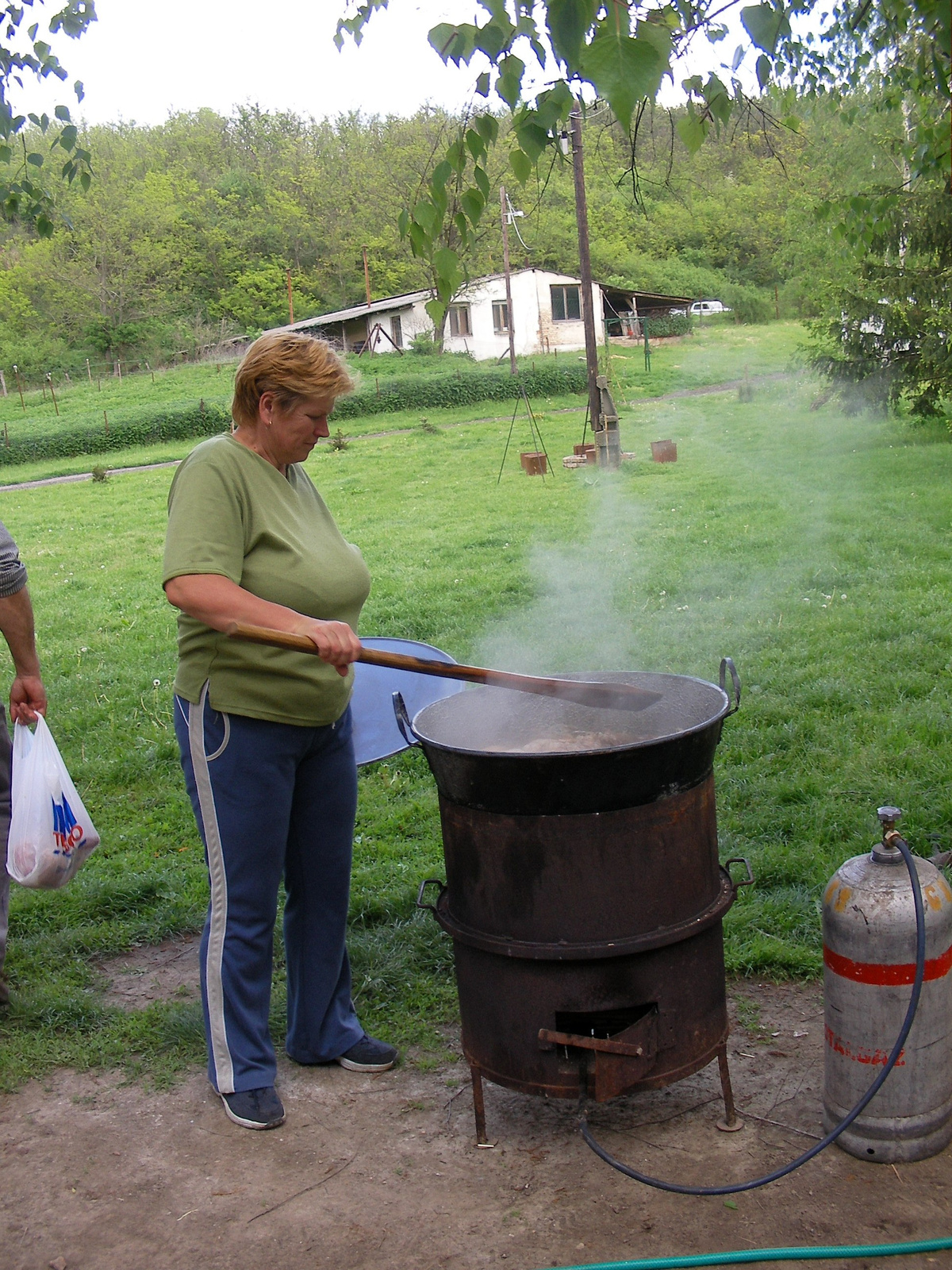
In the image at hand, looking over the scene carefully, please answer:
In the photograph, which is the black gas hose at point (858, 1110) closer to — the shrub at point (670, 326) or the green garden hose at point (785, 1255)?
the green garden hose at point (785, 1255)

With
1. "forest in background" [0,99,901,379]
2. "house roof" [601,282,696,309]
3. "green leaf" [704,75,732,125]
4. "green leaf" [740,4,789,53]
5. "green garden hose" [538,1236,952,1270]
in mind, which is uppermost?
"forest in background" [0,99,901,379]

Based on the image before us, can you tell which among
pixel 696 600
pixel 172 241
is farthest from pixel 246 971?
pixel 172 241

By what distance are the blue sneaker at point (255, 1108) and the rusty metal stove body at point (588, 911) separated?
0.53 m

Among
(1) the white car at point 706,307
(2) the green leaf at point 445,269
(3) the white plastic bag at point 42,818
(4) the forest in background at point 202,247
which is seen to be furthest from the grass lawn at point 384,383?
(2) the green leaf at point 445,269

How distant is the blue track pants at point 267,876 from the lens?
2.50 m

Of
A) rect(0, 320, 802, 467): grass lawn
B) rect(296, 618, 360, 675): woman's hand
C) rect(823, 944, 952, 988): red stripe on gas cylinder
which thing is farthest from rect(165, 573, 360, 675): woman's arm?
rect(0, 320, 802, 467): grass lawn

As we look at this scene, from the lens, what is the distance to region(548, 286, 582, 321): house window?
130 feet

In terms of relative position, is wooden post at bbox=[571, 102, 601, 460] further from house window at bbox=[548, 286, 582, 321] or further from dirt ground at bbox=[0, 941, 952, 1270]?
house window at bbox=[548, 286, 582, 321]

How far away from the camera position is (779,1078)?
2777 mm

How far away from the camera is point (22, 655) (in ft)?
10.5

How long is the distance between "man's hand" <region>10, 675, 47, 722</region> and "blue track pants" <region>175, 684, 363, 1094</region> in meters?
0.77

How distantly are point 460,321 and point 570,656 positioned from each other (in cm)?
3494

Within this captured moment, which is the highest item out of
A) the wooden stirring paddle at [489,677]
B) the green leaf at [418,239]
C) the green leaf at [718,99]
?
the green leaf at [718,99]

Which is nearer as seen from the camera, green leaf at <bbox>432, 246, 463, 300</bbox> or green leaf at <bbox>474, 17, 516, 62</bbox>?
green leaf at <bbox>474, 17, 516, 62</bbox>
